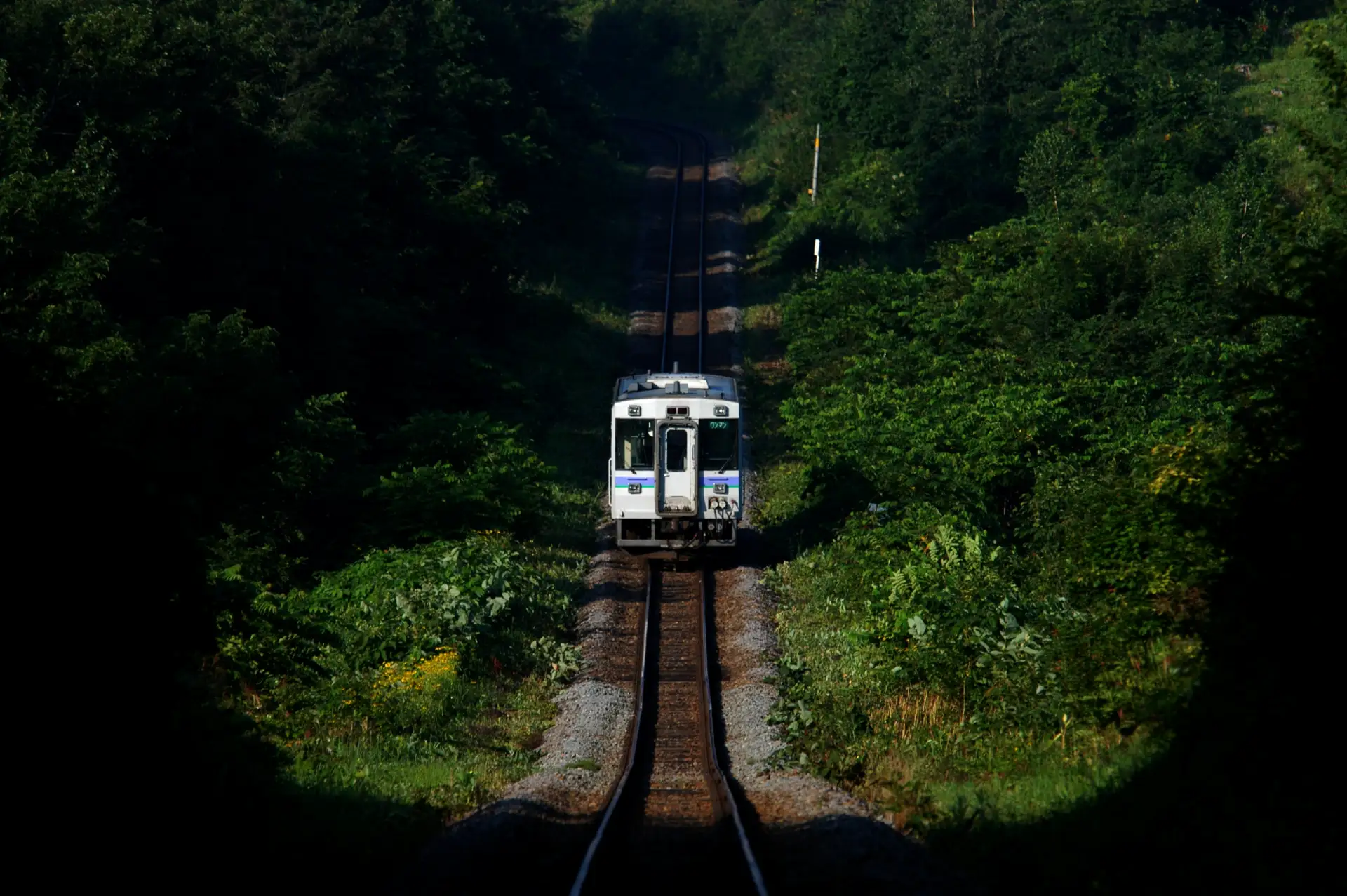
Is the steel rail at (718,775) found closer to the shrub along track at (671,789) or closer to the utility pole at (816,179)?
the shrub along track at (671,789)

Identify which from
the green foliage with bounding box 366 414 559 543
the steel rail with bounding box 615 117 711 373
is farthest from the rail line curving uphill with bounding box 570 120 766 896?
the green foliage with bounding box 366 414 559 543

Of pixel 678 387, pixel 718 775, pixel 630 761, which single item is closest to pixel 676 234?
pixel 678 387

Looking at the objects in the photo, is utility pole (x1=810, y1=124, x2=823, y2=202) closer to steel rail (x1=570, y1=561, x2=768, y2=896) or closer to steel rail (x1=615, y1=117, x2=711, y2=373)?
steel rail (x1=615, y1=117, x2=711, y2=373)

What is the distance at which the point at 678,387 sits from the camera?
2431 centimetres

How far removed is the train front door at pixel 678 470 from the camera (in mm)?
23578

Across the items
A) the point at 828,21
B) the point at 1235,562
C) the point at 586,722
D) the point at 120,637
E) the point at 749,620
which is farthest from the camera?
the point at 828,21

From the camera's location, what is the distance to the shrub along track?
36.8ft

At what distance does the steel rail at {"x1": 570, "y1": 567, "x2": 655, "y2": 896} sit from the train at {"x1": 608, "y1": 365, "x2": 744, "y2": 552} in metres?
1.07

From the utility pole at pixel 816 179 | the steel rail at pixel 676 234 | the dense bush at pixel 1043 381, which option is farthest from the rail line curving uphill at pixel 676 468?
the utility pole at pixel 816 179

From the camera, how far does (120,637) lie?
10578 millimetres

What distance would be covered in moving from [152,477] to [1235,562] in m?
9.33

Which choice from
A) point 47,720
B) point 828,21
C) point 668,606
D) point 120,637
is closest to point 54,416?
point 120,637

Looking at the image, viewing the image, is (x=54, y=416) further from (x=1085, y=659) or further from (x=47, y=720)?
(x=1085, y=659)

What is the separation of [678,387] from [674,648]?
544 cm
